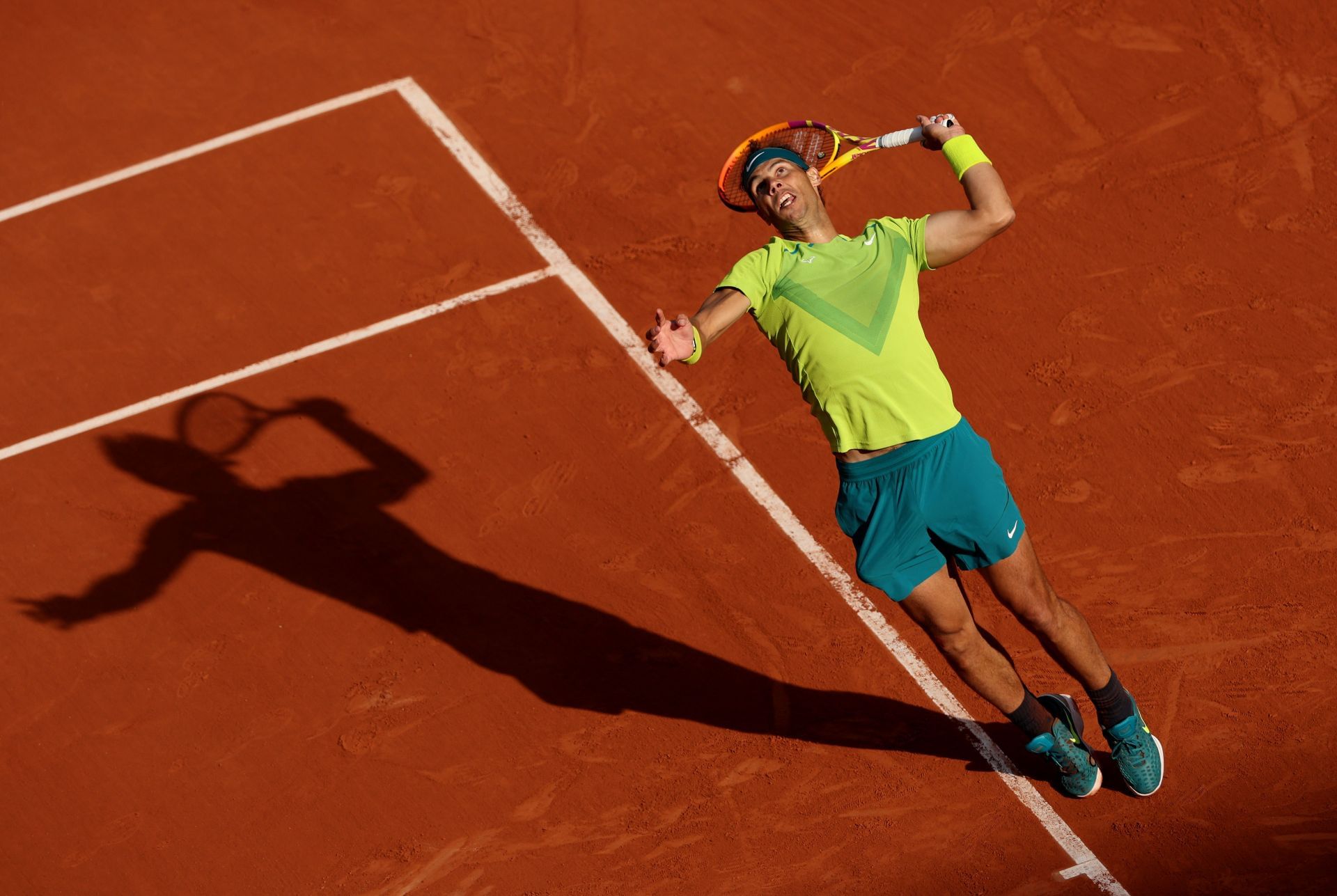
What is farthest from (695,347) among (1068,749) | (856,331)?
(1068,749)

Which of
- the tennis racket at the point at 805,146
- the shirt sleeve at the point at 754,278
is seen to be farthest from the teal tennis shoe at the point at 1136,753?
the tennis racket at the point at 805,146

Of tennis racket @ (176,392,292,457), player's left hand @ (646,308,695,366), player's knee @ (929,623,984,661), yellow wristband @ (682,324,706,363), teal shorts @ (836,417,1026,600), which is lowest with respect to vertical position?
player's knee @ (929,623,984,661)

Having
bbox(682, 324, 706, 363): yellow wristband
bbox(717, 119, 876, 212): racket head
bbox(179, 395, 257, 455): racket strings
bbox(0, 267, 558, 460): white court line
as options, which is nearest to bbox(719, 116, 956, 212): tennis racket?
bbox(717, 119, 876, 212): racket head

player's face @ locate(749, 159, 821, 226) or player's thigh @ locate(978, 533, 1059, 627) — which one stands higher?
player's face @ locate(749, 159, 821, 226)

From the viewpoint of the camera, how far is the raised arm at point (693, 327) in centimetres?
499

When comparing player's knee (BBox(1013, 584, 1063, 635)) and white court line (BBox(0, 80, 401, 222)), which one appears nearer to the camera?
player's knee (BBox(1013, 584, 1063, 635))

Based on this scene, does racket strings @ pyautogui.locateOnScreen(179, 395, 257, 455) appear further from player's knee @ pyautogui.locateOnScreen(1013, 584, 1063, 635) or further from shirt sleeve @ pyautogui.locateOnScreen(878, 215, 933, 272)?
player's knee @ pyautogui.locateOnScreen(1013, 584, 1063, 635)

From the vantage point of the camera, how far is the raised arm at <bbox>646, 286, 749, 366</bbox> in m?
4.99

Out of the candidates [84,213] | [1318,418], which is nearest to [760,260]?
[1318,418]

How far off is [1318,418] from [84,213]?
8532 mm

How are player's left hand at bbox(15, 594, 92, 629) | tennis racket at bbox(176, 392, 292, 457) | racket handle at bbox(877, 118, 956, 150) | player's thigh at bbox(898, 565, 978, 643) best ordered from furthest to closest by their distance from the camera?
tennis racket at bbox(176, 392, 292, 457), player's left hand at bbox(15, 594, 92, 629), racket handle at bbox(877, 118, 956, 150), player's thigh at bbox(898, 565, 978, 643)

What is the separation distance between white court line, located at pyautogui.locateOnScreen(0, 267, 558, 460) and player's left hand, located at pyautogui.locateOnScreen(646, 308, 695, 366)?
4.17 m

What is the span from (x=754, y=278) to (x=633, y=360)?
3.11 metres

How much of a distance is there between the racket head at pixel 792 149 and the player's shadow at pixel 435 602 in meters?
2.52
